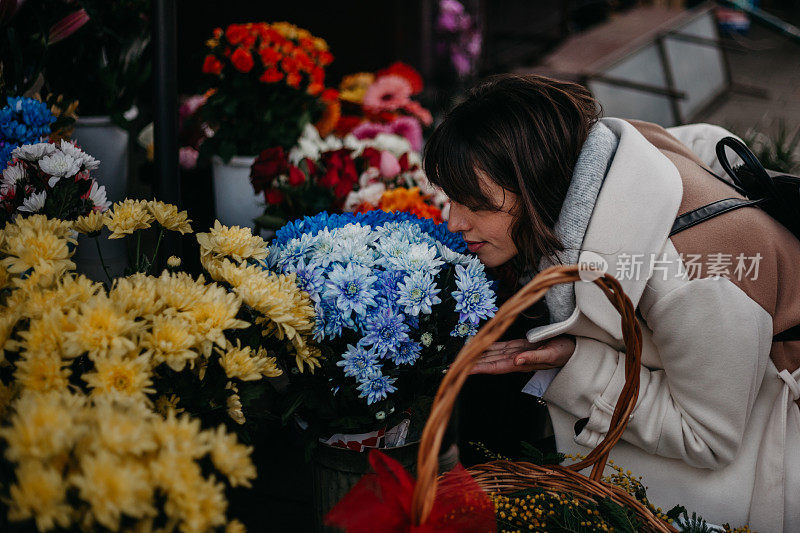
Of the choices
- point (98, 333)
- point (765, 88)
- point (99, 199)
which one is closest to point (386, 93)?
point (99, 199)

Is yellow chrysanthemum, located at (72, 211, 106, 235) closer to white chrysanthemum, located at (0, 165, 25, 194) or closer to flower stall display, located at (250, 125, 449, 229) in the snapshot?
white chrysanthemum, located at (0, 165, 25, 194)

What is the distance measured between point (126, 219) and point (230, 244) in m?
0.21

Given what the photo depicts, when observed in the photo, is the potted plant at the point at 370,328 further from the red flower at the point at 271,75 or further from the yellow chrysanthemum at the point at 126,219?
the red flower at the point at 271,75

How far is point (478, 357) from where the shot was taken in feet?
3.63

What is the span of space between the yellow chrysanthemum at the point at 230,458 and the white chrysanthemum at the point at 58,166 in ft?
2.48

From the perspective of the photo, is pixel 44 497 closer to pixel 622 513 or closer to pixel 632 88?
pixel 622 513

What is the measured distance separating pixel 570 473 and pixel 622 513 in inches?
5.7

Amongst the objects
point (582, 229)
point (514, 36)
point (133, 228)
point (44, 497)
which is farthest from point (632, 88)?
point (44, 497)

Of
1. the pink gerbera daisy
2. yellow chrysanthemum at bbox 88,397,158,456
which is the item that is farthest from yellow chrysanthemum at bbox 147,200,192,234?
the pink gerbera daisy

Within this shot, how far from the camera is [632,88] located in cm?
500

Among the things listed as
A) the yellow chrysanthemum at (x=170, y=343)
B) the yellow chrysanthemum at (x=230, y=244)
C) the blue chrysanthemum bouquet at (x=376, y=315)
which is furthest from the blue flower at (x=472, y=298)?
the yellow chrysanthemum at (x=170, y=343)

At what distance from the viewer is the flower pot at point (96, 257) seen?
1812 mm

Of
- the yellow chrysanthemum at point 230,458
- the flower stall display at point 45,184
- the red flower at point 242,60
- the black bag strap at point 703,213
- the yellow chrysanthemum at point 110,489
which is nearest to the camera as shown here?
the yellow chrysanthemum at point 110,489

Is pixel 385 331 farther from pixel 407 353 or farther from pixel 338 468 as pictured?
pixel 338 468
